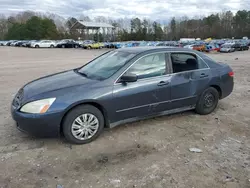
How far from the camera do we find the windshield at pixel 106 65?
401 centimetres

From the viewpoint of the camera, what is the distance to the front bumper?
3357 mm

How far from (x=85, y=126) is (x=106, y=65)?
126cm

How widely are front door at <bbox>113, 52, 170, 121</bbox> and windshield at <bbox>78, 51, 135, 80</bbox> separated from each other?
24 centimetres

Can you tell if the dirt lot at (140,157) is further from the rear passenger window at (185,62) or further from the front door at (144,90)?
the rear passenger window at (185,62)

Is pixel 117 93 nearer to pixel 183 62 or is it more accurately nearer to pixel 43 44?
pixel 183 62

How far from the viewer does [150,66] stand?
Answer: 13.8 ft

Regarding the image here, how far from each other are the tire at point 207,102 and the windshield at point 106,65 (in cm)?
179

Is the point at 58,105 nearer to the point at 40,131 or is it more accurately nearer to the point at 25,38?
the point at 40,131

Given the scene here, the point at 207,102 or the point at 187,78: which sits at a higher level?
the point at 187,78

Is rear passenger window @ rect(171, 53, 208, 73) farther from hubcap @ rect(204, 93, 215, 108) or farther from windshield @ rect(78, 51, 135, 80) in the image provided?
windshield @ rect(78, 51, 135, 80)

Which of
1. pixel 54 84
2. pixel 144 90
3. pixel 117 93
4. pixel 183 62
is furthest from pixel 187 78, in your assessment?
pixel 54 84

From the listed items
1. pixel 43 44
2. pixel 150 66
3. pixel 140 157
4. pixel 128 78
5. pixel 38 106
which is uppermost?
pixel 43 44

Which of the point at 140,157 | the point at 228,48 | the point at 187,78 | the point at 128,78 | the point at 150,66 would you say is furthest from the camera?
the point at 228,48

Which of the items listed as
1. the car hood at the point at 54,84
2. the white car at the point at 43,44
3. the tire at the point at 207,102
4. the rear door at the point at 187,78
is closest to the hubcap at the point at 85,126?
the car hood at the point at 54,84
